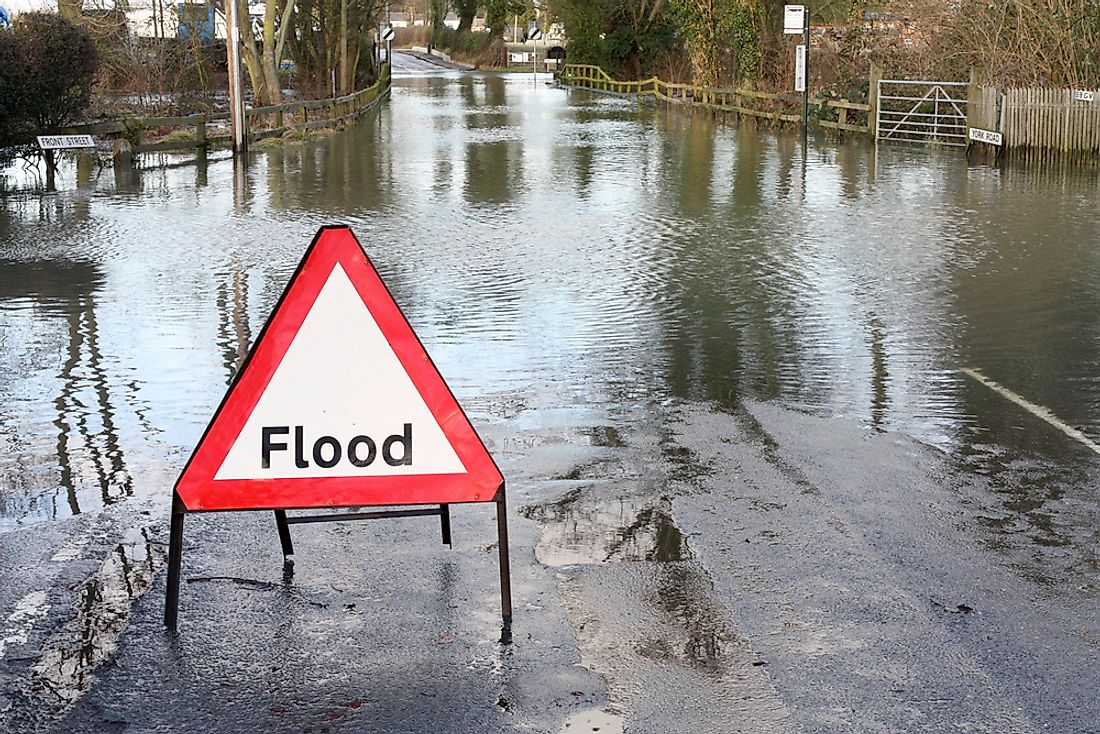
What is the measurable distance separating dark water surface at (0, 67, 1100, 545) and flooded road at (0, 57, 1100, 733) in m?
0.05

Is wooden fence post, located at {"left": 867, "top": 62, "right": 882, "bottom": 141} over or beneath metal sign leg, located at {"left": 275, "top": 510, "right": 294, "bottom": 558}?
over

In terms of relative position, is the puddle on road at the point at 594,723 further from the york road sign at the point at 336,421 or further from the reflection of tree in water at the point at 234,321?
the reflection of tree in water at the point at 234,321

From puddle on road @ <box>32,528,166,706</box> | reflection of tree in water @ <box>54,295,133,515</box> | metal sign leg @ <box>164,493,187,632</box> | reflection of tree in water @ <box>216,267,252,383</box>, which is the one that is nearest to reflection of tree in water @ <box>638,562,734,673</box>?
metal sign leg @ <box>164,493,187,632</box>

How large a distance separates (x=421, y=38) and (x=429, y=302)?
5543 inches

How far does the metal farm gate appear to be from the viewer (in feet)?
94.3

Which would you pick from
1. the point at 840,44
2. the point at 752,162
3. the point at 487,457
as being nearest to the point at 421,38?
the point at 840,44

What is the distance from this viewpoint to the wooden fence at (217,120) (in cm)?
2627

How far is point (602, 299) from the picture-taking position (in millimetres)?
Result: 11922

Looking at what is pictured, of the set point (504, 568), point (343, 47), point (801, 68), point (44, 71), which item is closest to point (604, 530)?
point (504, 568)

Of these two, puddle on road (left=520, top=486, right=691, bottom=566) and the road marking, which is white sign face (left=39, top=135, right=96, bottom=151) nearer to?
the road marking

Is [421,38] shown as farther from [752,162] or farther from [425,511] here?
[425,511]

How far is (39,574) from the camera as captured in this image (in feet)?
17.8

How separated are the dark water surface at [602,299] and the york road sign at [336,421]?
5.90 ft

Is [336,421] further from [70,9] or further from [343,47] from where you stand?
[343,47]
